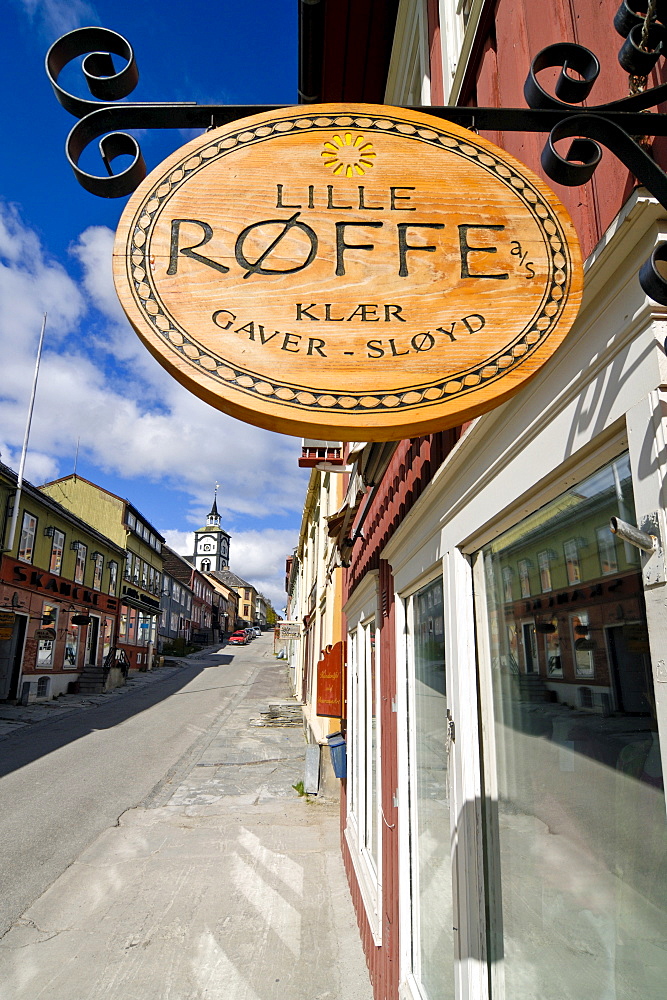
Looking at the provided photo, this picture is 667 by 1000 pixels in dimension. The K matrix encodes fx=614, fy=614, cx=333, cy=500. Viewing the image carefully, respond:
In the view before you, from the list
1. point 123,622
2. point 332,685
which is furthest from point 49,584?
point 332,685

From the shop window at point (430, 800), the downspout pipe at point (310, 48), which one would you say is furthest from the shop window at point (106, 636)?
the shop window at point (430, 800)

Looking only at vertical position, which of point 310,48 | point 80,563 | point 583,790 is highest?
point 310,48

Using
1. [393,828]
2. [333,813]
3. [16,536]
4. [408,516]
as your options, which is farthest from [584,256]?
[16,536]

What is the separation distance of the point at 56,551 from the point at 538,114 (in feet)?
78.6

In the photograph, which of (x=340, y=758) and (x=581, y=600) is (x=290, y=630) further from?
(x=581, y=600)

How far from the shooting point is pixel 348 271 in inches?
56.2

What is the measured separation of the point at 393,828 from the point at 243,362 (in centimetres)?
332

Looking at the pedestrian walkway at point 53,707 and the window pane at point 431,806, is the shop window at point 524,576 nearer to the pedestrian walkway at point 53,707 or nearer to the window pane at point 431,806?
the window pane at point 431,806

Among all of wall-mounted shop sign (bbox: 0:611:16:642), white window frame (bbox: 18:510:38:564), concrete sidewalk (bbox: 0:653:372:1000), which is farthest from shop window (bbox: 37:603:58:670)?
concrete sidewalk (bbox: 0:653:372:1000)

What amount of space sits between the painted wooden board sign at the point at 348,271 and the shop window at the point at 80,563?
83.2ft

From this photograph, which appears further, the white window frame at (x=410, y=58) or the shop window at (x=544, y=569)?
the white window frame at (x=410, y=58)

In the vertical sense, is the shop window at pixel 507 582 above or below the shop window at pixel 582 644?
above

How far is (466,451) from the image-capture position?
2.22m

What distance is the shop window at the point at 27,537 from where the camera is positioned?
19750 millimetres
